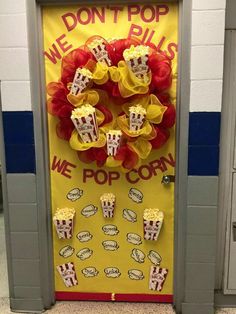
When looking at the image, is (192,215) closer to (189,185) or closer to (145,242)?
(189,185)

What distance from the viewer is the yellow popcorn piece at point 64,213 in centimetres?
232

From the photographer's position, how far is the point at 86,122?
6.88 ft

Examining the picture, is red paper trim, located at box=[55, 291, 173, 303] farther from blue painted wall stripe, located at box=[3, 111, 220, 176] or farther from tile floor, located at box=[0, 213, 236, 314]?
blue painted wall stripe, located at box=[3, 111, 220, 176]

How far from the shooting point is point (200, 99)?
2123 mm

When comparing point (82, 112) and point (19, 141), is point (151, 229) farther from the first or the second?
point (19, 141)

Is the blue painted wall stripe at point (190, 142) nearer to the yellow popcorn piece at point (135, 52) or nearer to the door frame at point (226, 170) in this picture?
Answer: the door frame at point (226, 170)

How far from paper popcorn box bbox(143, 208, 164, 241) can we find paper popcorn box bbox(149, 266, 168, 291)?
233 mm

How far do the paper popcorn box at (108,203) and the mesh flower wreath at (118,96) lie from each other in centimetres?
23

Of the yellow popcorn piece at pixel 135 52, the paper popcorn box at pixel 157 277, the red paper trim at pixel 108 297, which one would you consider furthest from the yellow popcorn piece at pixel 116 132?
the red paper trim at pixel 108 297

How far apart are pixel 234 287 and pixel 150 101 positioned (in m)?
1.37

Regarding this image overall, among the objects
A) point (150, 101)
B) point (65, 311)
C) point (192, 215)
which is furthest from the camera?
point (65, 311)

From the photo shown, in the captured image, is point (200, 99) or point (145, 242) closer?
point (200, 99)

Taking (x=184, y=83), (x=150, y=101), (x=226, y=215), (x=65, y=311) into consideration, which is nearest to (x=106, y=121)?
(x=150, y=101)

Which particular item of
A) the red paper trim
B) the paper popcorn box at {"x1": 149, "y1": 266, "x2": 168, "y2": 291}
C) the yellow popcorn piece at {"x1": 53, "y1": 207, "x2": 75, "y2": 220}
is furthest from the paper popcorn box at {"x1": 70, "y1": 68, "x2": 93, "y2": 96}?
the red paper trim
